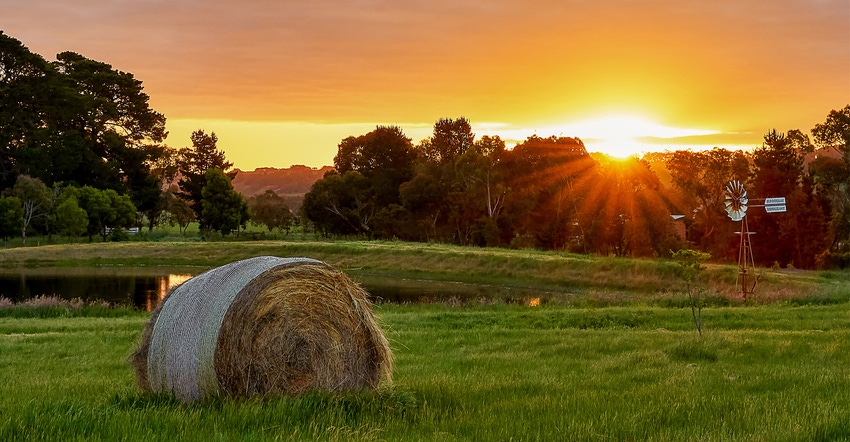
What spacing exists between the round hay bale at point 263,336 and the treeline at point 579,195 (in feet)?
160

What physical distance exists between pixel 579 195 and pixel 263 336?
6273 centimetres

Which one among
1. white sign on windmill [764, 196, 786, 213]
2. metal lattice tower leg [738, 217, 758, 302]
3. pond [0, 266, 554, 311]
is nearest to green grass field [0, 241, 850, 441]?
metal lattice tower leg [738, 217, 758, 302]

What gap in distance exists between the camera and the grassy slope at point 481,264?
1535 inches

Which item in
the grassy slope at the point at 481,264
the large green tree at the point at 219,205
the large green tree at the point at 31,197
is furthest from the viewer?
the large green tree at the point at 219,205

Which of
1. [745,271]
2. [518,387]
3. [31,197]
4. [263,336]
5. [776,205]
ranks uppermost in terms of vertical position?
[31,197]

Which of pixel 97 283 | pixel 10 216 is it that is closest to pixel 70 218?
pixel 10 216

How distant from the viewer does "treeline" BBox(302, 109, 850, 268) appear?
193 ft

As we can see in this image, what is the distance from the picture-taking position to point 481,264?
181 feet

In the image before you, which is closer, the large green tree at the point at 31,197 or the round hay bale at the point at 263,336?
the round hay bale at the point at 263,336

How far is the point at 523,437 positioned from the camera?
720 cm

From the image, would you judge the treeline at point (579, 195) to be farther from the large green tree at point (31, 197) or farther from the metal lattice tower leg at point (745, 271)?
the large green tree at point (31, 197)

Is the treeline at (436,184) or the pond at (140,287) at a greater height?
the treeline at (436,184)

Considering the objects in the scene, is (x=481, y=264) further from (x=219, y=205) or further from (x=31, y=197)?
(x=219, y=205)

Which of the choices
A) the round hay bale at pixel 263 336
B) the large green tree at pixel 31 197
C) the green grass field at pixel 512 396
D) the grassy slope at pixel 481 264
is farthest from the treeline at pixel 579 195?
the round hay bale at pixel 263 336
